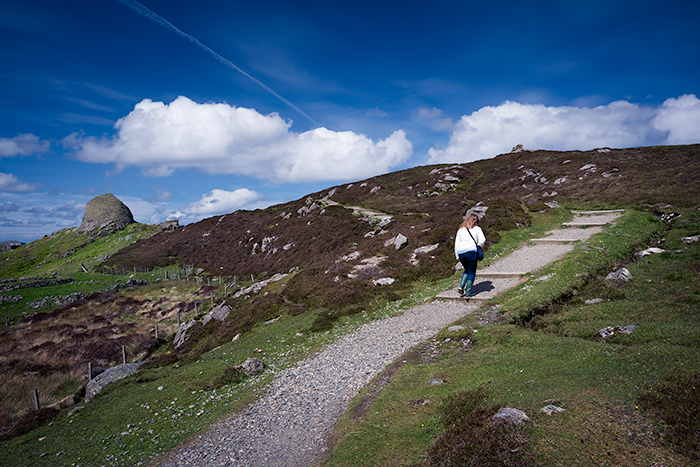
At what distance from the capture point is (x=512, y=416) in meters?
6.16

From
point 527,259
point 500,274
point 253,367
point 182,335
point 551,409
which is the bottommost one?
point 182,335

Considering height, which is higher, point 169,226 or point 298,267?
point 169,226

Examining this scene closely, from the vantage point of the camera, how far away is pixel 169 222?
406ft

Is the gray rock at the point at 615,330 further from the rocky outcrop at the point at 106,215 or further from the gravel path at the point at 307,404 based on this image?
the rocky outcrop at the point at 106,215

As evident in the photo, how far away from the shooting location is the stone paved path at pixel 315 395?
26.9 feet

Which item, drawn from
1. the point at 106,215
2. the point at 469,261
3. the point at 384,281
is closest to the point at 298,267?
the point at 384,281

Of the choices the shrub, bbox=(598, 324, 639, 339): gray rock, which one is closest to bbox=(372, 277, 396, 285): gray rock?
bbox=(598, 324, 639, 339): gray rock

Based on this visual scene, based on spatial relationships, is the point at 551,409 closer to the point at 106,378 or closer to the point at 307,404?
the point at 307,404

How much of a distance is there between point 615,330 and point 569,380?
143 inches

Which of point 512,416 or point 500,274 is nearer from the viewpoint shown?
point 512,416

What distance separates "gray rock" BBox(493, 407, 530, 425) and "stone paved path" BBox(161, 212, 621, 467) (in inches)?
162

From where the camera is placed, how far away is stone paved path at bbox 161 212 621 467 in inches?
323

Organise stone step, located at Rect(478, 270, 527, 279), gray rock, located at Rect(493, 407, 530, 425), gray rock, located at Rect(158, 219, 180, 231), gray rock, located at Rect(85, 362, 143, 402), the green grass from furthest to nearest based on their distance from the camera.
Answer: gray rock, located at Rect(158, 219, 180, 231) → stone step, located at Rect(478, 270, 527, 279) → gray rock, located at Rect(85, 362, 143, 402) → gray rock, located at Rect(493, 407, 530, 425) → the green grass

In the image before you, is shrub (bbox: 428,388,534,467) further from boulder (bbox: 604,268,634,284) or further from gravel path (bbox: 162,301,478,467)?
boulder (bbox: 604,268,634,284)
